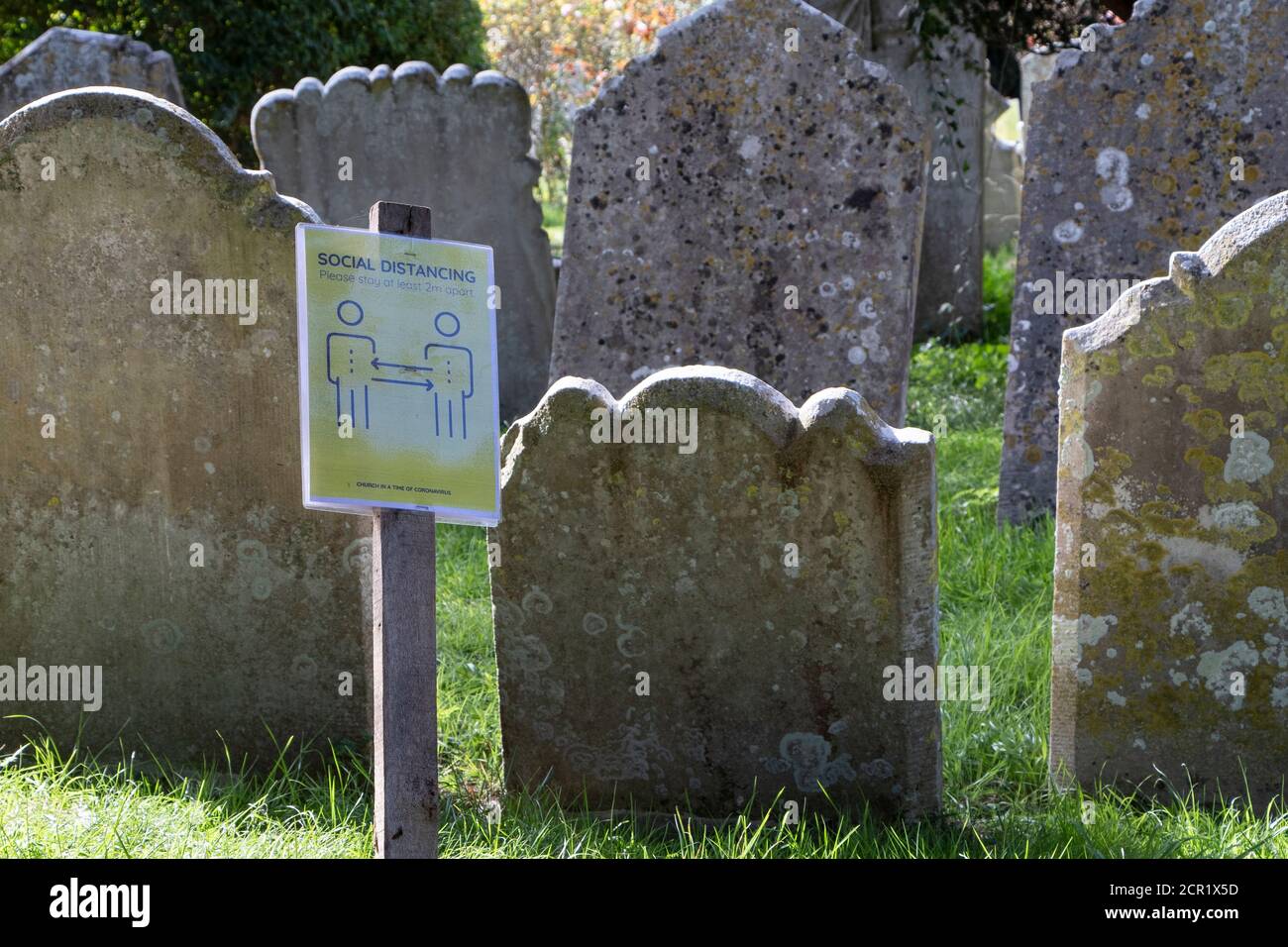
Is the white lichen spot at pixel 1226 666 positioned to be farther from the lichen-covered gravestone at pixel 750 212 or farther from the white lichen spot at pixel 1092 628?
the lichen-covered gravestone at pixel 750 212

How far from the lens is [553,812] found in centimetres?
312

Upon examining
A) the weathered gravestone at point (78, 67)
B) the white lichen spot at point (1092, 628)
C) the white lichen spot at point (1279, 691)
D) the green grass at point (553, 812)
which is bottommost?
the green grass at point (553, 812)

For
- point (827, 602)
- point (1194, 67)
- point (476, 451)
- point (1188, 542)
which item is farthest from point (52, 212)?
point (1194, 67)

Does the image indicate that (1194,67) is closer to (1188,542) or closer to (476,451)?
(1188,542)

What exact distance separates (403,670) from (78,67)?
17.6ft

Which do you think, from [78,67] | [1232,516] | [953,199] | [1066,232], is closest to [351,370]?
[1232,516]

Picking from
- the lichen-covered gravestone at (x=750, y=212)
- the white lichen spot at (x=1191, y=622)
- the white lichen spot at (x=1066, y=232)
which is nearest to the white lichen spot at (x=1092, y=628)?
the white lichen spot at (x=1191, y=622)

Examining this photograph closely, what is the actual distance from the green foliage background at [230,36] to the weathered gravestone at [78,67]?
123cm

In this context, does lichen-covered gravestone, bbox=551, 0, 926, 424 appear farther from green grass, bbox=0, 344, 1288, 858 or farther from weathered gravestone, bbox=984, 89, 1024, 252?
weathered gravestone, bbox=984, 89, 1024, 252

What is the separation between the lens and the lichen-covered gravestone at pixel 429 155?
6352 millimetres

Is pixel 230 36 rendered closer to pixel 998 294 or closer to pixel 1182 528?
pixel 998 294

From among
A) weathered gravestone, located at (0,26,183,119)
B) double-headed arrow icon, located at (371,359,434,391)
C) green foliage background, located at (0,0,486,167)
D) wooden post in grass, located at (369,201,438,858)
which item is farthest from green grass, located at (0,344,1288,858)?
green foliage background, located at (0,0,486,167)

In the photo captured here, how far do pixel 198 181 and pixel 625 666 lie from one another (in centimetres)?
141
